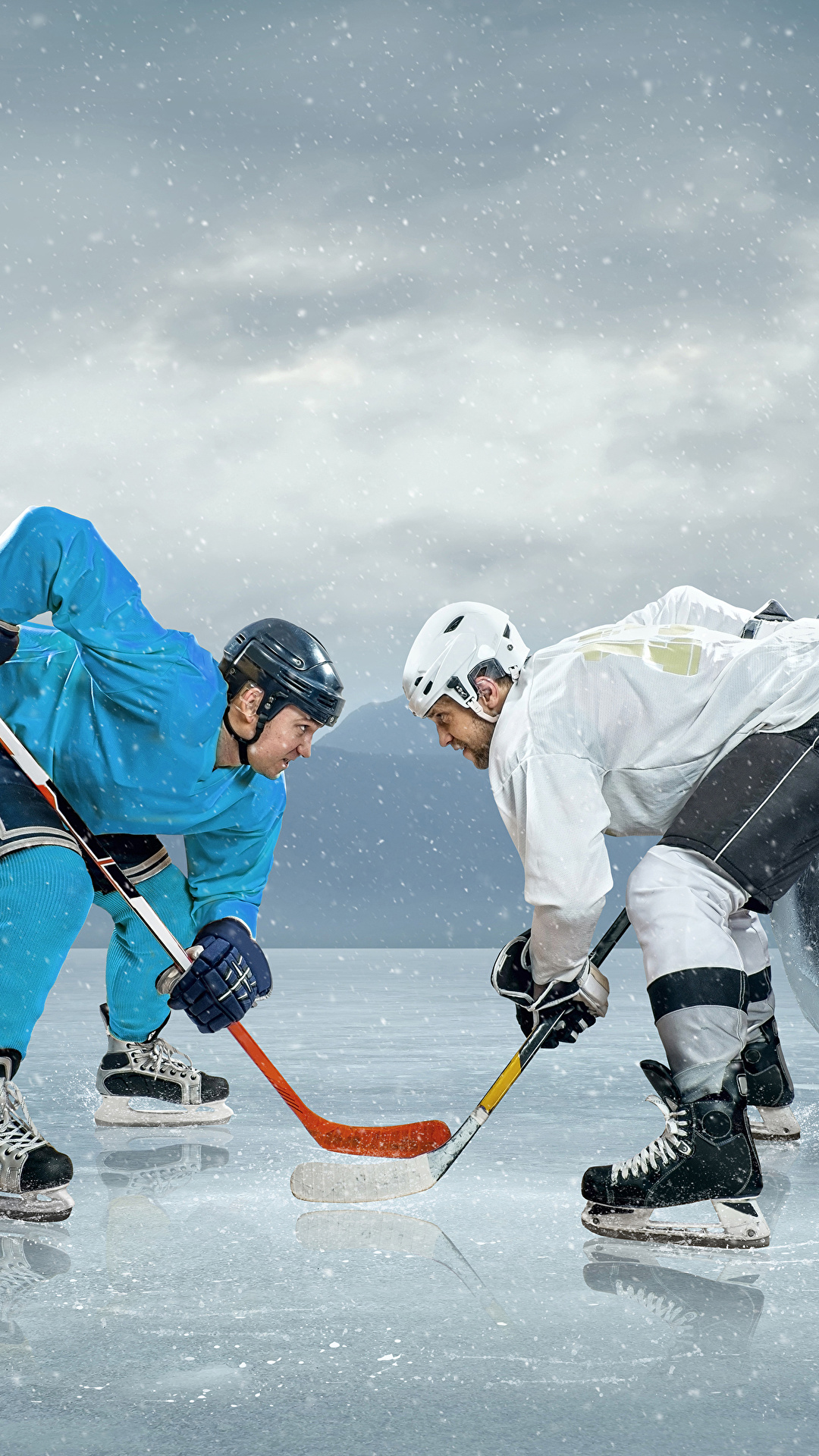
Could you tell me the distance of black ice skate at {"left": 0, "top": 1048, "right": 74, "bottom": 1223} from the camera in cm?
221

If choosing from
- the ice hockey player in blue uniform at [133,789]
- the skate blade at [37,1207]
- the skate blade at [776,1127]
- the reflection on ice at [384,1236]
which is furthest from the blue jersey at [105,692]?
the skate blade at [776,1127]

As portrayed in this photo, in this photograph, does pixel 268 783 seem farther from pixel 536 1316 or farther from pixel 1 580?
pixel 536 1316

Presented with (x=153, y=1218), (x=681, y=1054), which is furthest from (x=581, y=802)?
(x=153, y=1218)

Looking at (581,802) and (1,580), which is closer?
(581,802)

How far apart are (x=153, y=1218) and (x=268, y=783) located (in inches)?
47.6

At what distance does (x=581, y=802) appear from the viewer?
2219 millimetres

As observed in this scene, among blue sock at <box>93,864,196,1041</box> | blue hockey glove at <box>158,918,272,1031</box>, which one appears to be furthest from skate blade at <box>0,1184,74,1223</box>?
blue sock at <box>93,864,196,1041</box>

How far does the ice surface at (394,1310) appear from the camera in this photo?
129cm

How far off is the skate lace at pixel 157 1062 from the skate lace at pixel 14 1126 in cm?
87

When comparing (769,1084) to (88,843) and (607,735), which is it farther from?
(88,843)

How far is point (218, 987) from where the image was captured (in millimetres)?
2814

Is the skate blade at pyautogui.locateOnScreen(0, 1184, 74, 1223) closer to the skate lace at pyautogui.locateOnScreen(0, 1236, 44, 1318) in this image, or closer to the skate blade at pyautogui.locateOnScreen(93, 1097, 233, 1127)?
the skate lace at pyautogui.locateOnScreen(0, 1236, 44, 1318)

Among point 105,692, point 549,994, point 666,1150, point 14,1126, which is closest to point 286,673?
point 105,692

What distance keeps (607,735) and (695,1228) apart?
0.88 m
